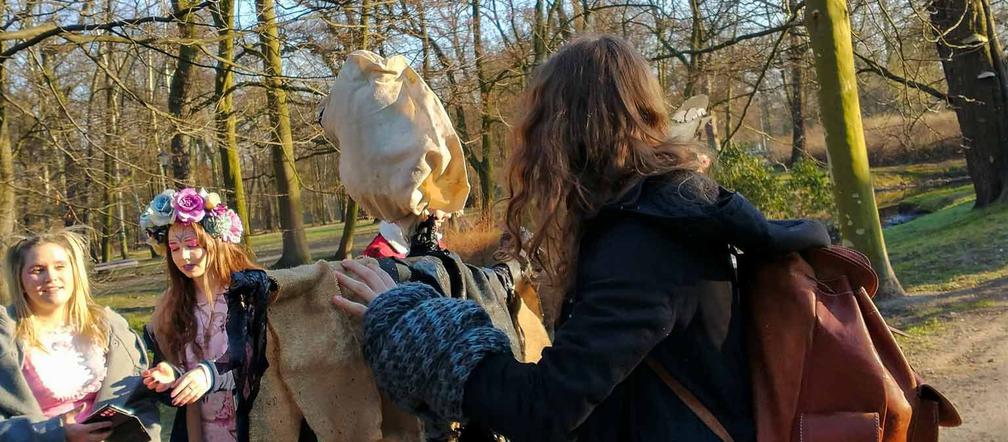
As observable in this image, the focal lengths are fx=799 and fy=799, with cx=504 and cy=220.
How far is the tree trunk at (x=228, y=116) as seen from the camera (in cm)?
869

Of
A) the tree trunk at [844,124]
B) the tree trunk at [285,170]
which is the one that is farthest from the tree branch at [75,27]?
the tree trunk at [844,124]

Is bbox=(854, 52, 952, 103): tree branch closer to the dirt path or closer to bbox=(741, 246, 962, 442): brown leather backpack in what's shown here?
the dirt path

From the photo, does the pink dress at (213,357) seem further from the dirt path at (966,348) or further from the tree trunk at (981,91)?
the tree trunk at (981,91)

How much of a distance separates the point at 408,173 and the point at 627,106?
0.77 metres

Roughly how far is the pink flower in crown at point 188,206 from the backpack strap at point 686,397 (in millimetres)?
1870

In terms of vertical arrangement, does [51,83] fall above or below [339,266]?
above

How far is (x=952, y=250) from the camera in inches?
424

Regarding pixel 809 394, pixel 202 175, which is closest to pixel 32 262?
pixel 809 394

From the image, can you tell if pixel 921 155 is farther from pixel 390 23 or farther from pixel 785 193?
pixel 390 23

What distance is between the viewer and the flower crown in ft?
9.05

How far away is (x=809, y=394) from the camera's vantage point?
4.82ft

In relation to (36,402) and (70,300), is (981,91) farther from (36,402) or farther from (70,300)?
(36,402)

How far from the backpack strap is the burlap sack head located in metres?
0.90

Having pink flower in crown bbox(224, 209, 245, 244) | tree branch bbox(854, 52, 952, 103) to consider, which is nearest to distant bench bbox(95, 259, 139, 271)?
pink flower in crown bbox(224, 209, 245, 244)
